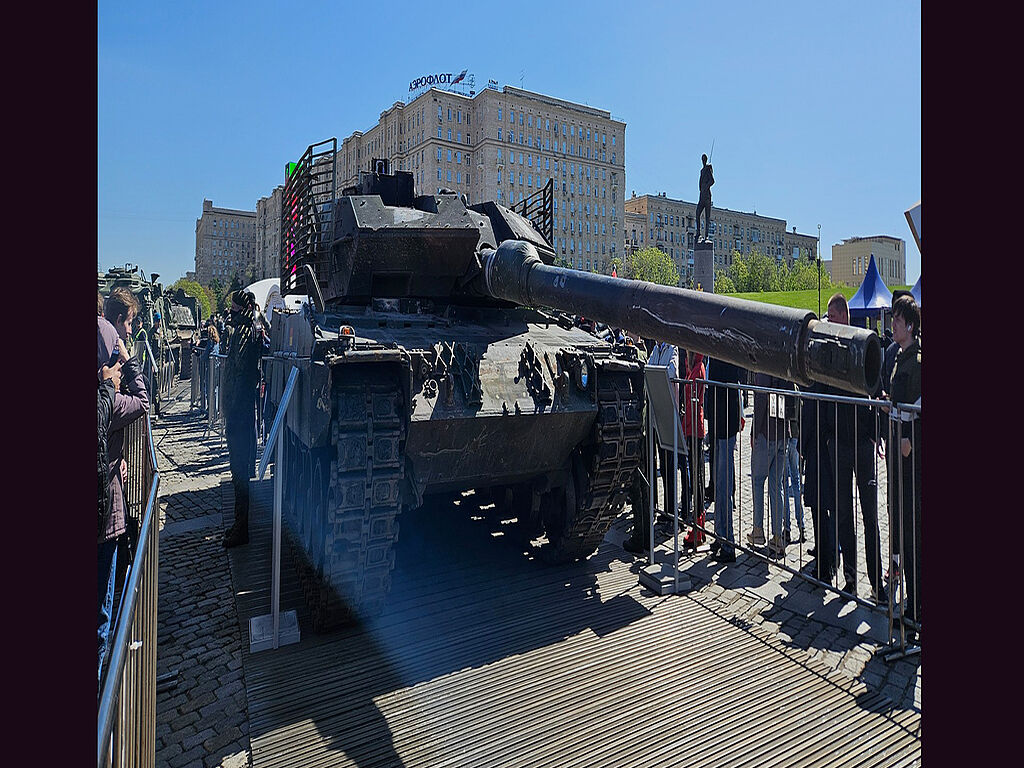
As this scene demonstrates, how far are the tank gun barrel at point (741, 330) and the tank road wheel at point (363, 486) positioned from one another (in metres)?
1.74

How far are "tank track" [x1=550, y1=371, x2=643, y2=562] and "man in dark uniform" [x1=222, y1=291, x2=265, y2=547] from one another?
3.44 metres

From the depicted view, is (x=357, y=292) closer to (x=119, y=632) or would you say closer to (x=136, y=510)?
(x=136, y=510)

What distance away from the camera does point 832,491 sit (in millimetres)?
5770

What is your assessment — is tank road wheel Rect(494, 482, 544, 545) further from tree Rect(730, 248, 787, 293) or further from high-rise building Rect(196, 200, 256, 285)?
high-rise building Rect(196, 200, 256, 285)

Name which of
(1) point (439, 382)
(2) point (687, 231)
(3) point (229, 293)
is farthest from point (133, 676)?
(2) point (687, 231)

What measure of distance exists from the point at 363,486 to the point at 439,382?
0.94 meters

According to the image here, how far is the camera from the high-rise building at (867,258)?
40.1 m

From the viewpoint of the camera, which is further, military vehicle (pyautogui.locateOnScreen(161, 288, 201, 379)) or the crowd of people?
military vehicle (pyautogui.locateOnScreen(161, 288, 201, 379))

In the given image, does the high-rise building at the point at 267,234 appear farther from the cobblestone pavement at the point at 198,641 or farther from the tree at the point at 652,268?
the cobblestone pavement at the point at 198,641

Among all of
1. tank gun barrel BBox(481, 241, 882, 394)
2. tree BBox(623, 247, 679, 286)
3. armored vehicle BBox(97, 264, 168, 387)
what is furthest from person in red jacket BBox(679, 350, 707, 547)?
tree BBox(623, 247, 679, 286)

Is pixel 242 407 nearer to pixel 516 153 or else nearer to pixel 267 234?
pixel 516 153

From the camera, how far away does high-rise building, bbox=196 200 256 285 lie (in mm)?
90312

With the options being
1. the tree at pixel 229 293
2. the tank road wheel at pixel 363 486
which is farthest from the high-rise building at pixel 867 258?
the tank road wheel at pixel 363 486

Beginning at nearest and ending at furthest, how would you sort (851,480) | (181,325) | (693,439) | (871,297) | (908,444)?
(908,444), (851,480), (693,439), (871,297), (181,325)
